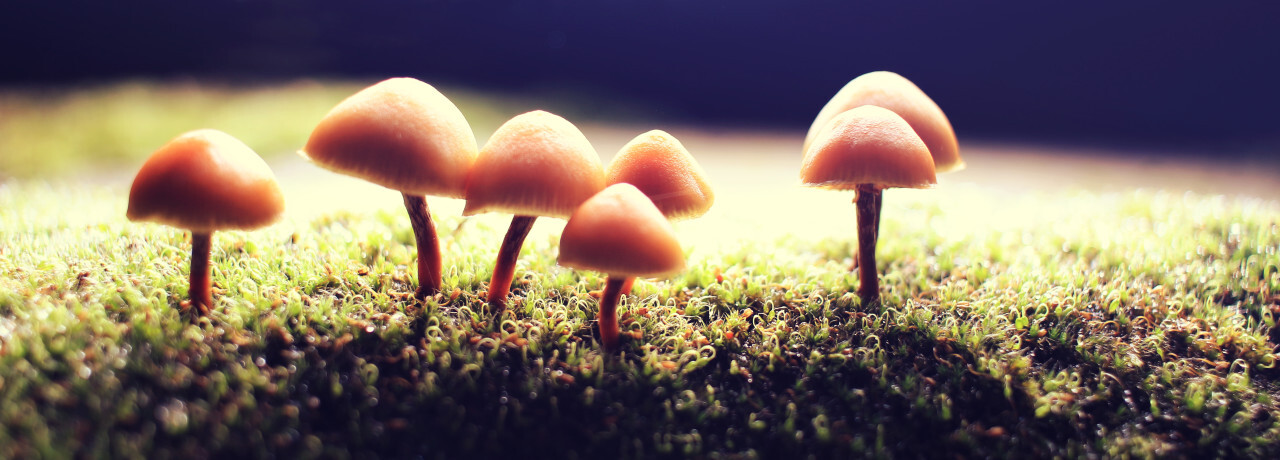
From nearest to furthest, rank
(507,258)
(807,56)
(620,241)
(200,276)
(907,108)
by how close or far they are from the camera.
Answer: (620,241)
(200,276)
(507,258)
(907,108)
(807,56)

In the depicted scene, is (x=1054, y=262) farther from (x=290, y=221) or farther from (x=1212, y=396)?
(x=290, y=221)

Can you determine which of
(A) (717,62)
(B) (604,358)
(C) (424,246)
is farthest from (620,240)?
(A) (717,62)

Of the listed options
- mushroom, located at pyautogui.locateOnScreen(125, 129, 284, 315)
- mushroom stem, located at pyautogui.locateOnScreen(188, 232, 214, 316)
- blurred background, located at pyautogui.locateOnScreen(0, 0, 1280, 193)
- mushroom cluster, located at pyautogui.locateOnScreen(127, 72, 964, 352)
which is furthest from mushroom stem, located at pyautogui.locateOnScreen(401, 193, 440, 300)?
blurred background, located at pyautogui.locateOnScreen(0, 0, 1280, 193)

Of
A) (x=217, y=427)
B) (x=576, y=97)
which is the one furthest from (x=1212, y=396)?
(x=576, y=97)

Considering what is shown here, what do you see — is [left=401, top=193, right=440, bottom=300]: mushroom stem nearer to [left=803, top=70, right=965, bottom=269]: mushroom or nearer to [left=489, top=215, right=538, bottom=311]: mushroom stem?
[left=489, top=215, right=538, bottom=311]: mushroom stem

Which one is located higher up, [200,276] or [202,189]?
[202,189]

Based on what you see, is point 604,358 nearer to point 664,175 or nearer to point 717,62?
point 664,175
